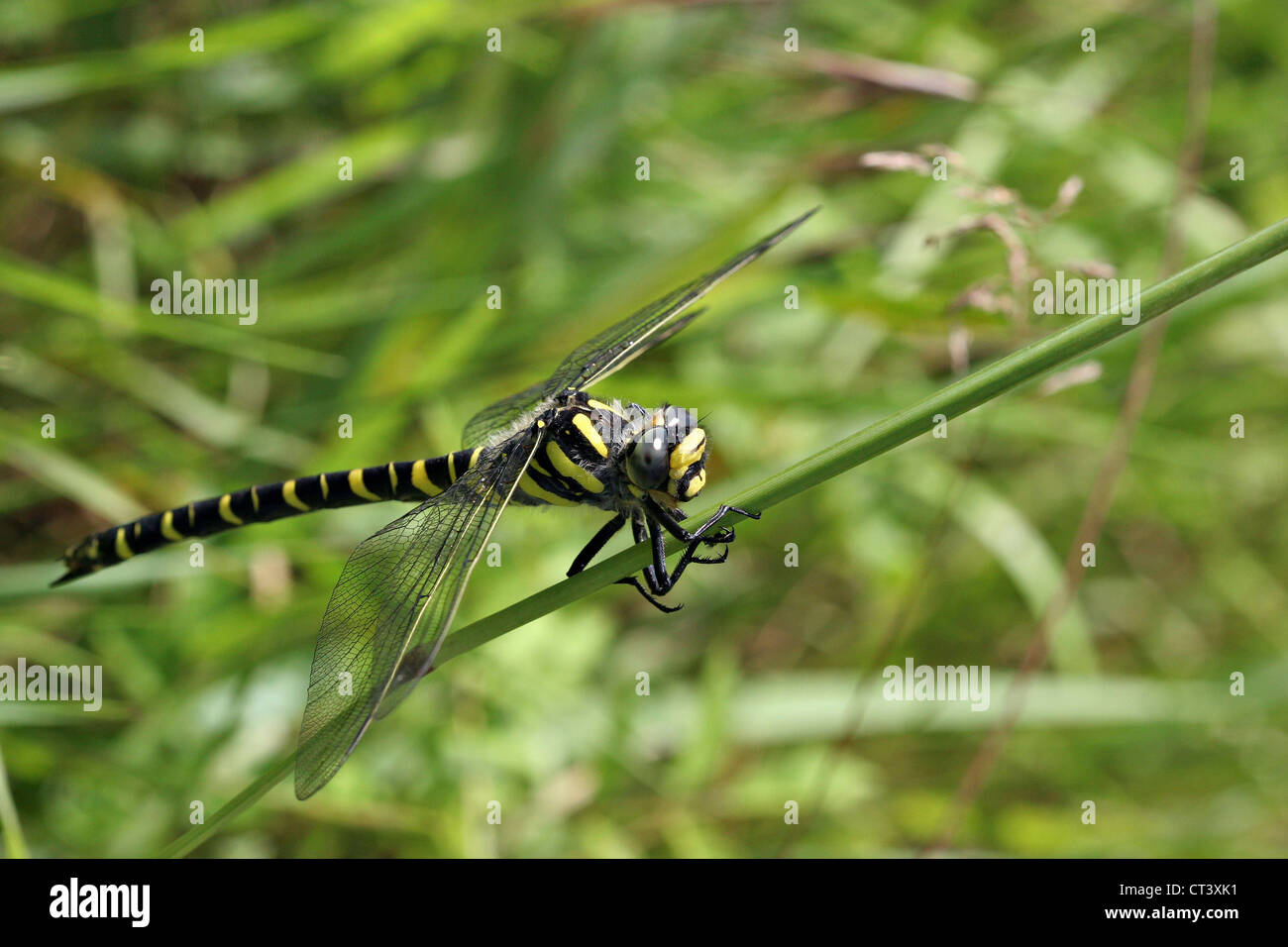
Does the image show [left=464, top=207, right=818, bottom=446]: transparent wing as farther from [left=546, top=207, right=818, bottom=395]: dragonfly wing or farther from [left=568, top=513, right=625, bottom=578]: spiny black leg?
[left=568, top=513, right=625, bottom=578]: spiny black leg

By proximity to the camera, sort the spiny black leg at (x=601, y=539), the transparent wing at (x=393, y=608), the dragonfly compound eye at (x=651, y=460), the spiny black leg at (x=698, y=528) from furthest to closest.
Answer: the spiny black leg at (x=601, y=539) → the dragonfly compound eye at (x=651, y=460) → the spiny black leg at (x=698, y=528) → the transparent wing at (x=393, y=608)

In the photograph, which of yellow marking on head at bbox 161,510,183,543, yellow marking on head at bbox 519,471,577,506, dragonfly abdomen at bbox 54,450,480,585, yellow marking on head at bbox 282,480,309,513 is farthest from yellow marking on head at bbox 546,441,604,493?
yellow marking on head at bbox 161,510,183,543

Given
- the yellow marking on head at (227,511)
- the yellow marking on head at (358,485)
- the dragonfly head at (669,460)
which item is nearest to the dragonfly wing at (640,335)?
the dragonfly head at (669,460)

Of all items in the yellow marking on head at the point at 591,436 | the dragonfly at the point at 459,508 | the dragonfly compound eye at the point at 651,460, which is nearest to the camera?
the dragonfly at the point at 459,508

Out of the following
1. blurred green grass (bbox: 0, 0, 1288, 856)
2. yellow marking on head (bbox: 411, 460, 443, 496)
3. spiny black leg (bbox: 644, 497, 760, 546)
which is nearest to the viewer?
spiny black leg (bbox: 644, 497, 760, 546)

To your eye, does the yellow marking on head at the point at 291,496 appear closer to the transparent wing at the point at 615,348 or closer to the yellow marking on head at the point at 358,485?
the yellow marking on head at the point at 358,485

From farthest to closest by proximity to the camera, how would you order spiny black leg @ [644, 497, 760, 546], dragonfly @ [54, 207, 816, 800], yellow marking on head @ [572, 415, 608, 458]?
yellow marking on head @ [572, 415, 608, 458]
spiny black leg @ [644, 497, 760, 546]
dragonfly @ [54, 207, 816, 800]
